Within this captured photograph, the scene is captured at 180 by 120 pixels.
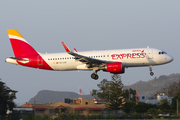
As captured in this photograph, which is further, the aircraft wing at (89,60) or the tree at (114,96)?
the tree at (114,96)

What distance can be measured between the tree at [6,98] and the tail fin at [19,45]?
11673 mm

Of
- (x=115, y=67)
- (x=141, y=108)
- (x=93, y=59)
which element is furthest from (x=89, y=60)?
(x=141, y=108)

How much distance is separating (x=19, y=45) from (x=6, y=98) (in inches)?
524

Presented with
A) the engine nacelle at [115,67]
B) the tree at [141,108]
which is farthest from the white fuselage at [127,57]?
the tree at [141,108]

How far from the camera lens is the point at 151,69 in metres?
42.6

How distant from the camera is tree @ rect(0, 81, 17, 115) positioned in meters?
53.1

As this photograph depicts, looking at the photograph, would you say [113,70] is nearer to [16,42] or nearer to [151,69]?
[151,69]

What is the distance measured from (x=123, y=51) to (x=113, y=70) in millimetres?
3485

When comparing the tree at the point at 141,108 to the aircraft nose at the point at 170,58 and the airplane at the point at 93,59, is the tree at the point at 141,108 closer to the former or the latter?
the aircraft nose at the point at 170,58

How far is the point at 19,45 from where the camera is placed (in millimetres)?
47469

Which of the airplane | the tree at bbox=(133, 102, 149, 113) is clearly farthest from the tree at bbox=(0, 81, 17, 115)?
the tree at bbox=(133, 102, 149, 113)

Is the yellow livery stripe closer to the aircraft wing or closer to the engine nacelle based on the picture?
the aircraft wing

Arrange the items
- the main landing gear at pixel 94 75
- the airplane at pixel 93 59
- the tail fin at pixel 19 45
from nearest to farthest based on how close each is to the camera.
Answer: the airplane at pixel 93 59
the main landing gear at pixel 94 75
the tail fin at pixel 19 45

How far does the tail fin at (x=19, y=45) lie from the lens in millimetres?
46688
